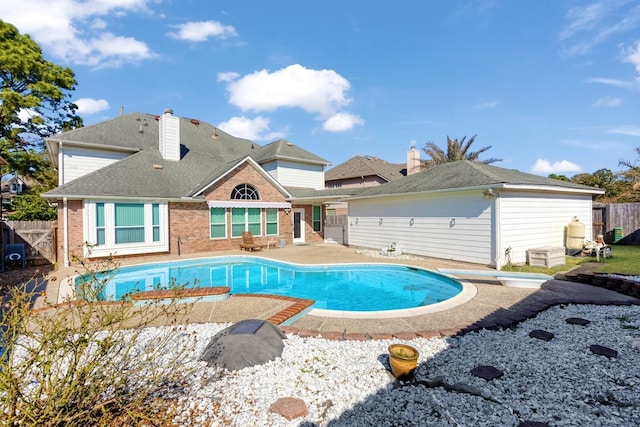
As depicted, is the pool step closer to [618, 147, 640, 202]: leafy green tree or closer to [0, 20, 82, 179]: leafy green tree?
[0, 20, 82, 179]: leafy green tree

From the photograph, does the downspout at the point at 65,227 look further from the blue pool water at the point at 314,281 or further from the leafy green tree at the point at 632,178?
the leafy green tree at the point at 632,178

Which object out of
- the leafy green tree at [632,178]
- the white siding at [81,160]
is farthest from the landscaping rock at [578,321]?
the leafy green tree at [632,178]

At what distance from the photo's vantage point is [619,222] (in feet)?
58.1

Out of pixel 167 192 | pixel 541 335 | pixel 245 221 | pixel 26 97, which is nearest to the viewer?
pixel 541 335

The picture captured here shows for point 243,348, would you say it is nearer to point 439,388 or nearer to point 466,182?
point 439,388

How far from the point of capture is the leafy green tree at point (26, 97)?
780 inches

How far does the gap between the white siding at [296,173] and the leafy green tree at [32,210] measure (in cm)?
1489

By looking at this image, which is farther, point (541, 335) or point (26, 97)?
point (26, 97)

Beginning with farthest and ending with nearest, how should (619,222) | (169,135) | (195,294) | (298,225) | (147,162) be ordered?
1. (298,225)
2. (169,135)
3. (147,162)
4. (619,222)
5. (195,294)

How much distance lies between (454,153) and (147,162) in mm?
29434

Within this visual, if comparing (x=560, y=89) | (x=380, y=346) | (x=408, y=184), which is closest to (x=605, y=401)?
(x=380, y=346)

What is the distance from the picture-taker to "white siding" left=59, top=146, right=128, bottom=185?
57.7 ft

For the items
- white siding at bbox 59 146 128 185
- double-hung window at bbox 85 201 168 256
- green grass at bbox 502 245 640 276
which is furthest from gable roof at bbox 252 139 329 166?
green grass at bbox 502 245 640 276

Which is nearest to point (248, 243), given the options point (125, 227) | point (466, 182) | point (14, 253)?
point (125, 227)
